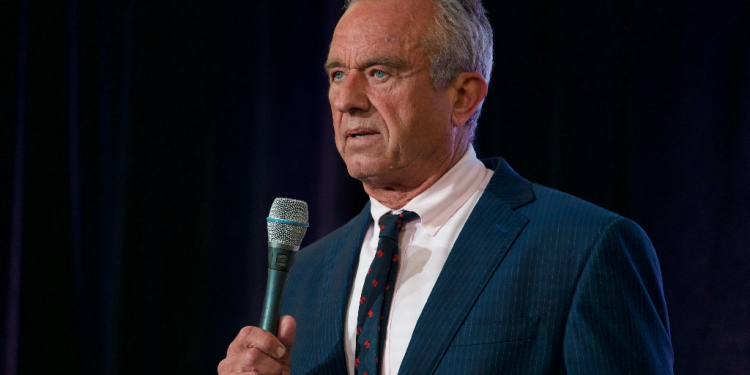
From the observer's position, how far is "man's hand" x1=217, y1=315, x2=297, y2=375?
4.28ft

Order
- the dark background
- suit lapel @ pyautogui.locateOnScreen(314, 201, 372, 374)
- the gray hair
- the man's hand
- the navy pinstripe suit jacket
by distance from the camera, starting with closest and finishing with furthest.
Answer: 1. the man's hand
2. the navy pinstripe suit jacket
3. suit lapel @ pyautogui.locateOnScreen(314, 201, 372, 374)
4. the gray hair
5. the dark background

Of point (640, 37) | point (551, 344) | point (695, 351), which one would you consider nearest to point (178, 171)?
point (551, 344)

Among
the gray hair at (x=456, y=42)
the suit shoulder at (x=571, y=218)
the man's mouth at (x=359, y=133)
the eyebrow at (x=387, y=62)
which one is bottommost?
the suit shoulder at (x=571, y=218)

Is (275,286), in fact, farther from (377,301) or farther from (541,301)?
(541,301)

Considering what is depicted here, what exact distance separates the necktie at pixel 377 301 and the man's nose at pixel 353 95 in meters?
0.32

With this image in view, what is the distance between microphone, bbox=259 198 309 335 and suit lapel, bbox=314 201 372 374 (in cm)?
37

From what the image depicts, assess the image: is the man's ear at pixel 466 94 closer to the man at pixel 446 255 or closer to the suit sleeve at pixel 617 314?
the man at pixel 446 255

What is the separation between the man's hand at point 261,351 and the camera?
130cm

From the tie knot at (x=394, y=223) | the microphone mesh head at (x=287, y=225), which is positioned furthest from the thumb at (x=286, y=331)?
the tie knot at (x=394, y=223)

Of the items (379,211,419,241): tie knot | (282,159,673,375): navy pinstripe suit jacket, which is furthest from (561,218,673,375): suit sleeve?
(379,211,419,241): tie knot

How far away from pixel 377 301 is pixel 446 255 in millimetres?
218

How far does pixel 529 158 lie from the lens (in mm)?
2516

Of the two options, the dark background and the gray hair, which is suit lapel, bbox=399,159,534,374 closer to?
the gray hair

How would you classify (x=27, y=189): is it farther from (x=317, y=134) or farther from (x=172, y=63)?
(x=317, y=134)
